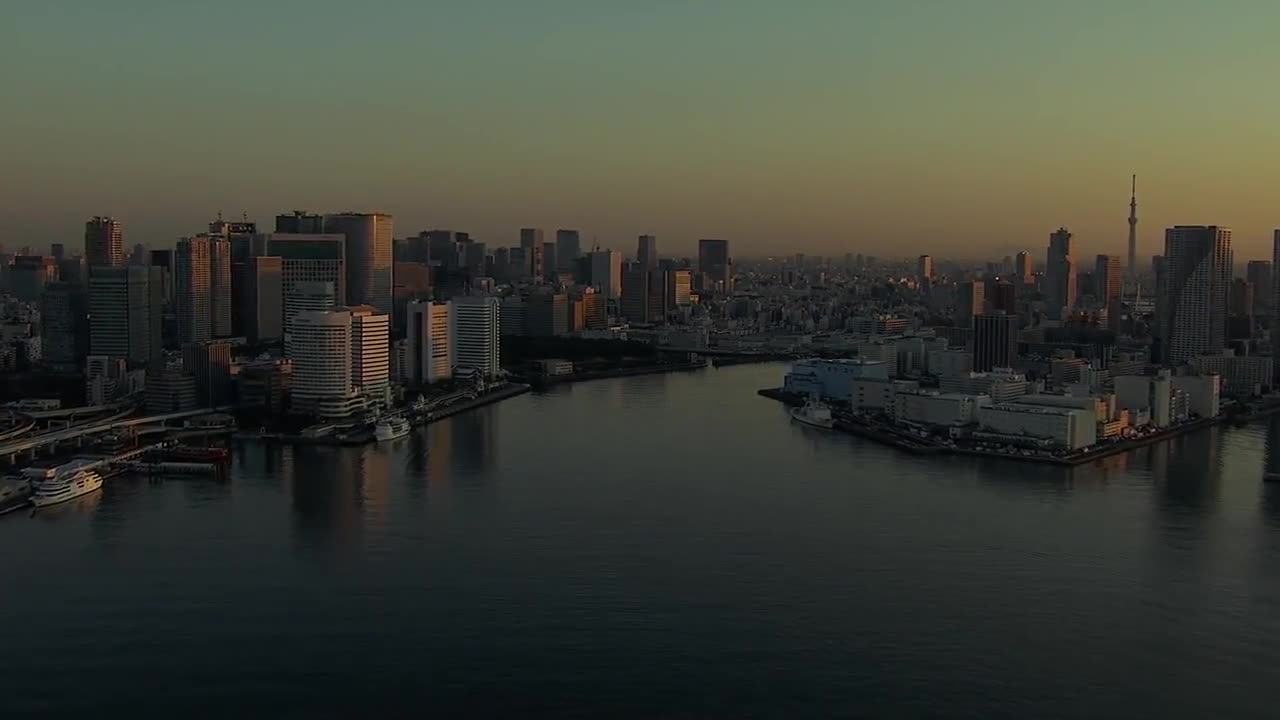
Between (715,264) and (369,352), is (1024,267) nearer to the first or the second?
(715,264)

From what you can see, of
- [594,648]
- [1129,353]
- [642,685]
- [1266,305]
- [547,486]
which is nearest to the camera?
[642,685]

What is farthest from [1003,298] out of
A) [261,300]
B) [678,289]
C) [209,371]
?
[209,371]

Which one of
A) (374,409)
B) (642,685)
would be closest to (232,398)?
(374,409)

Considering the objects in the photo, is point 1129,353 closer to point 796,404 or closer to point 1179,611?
point 796,404

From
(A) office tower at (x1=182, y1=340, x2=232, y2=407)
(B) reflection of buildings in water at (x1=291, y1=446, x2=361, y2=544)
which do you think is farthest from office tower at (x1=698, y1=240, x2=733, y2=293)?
(B) reflection of buildings in water at (x1=291, y1=446, x2=361, y2=544)

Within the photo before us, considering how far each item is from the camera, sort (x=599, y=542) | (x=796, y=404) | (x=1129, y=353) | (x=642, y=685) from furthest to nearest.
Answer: (x=1129, y=353), (x=796, y=404), (x=599, y=542), (x=642, y=685)

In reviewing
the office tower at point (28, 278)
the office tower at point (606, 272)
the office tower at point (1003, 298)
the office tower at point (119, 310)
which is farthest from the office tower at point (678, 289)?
the office tower at point (119, 310)

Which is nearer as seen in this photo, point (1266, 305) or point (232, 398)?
point (232, 398)
